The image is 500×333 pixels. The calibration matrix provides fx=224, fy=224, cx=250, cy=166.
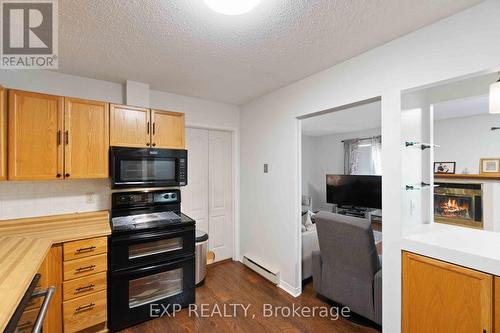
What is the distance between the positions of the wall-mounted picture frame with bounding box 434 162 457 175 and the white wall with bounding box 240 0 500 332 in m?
4.03

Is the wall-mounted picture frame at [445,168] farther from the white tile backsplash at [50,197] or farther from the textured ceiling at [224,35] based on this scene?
the white tile backsplash at [50,197]

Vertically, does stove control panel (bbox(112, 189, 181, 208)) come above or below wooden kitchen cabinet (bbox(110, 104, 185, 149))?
below

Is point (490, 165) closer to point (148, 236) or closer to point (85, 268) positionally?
point (148, 236)

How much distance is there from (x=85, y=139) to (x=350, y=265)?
9.13ft

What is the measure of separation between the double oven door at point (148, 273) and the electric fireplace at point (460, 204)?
5195mm

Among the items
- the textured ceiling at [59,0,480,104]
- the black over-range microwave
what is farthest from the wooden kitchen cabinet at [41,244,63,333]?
the textured ceiling at [59,0,480,104]

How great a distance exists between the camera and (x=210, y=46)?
70.6 inches

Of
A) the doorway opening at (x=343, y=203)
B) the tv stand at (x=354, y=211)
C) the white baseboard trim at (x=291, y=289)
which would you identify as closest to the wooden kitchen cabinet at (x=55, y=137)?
the doorway opening at (x=343, y=203)

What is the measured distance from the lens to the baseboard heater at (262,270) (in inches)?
108

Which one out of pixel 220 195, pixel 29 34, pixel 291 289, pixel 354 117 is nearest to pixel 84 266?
pixel 29 34

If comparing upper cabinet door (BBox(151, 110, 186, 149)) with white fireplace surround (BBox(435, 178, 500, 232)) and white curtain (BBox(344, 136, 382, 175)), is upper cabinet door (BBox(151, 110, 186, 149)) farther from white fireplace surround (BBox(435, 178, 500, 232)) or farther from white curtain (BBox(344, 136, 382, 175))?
white fireplace surround (BBox(435, 178, 500, 232))

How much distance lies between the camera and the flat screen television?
512 cm

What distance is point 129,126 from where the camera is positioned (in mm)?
2342

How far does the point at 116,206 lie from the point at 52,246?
27.1 inches
